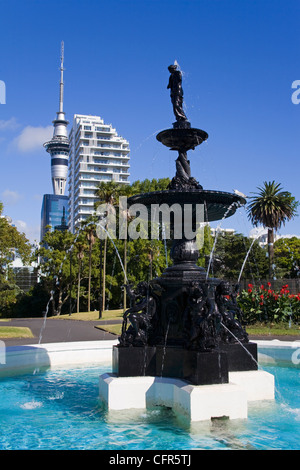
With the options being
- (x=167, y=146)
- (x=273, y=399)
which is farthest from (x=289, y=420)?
(x=167, y=146)

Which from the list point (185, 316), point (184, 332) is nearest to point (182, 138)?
point (185, 316)

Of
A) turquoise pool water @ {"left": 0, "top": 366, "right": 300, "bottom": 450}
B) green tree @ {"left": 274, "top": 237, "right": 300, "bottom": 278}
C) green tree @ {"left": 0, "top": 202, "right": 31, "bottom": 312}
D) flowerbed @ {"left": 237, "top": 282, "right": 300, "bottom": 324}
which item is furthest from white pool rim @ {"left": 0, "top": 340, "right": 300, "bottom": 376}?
green tree @ {"left": 274, "top": 237, "right": 300, "bottom": 278}

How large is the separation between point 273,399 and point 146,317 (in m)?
2.70

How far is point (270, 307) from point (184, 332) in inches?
533

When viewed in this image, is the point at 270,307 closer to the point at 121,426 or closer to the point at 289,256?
the point at 121,426

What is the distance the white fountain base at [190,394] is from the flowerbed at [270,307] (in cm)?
1255

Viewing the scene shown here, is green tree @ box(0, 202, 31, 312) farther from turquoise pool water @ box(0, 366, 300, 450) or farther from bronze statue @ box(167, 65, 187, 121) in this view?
turquoise pool water @ box(0, 366, 300, 450)

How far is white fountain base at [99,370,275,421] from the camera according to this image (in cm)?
627

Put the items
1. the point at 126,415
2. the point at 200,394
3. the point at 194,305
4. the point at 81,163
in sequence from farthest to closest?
the point at 81,163 → the point at 194,305 → the point at 126,415 → the point at 200,394

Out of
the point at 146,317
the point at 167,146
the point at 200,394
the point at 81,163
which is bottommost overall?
the point at 200,394

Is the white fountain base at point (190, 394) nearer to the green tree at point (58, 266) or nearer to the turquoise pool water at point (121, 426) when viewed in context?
the turquoise pool water at point (121, 426)

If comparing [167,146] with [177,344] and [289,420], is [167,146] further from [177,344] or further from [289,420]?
[289,420]

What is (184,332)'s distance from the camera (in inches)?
305

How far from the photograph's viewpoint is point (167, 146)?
9383 millimetres
